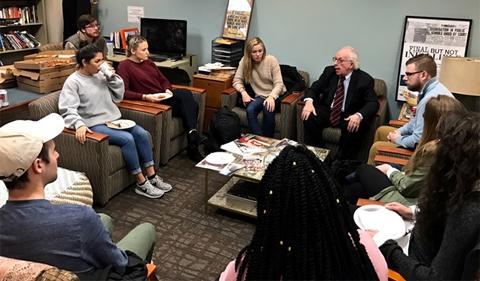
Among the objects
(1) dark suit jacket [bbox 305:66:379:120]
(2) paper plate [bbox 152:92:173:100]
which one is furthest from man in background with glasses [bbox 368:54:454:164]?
(2) paper plate [bbox 152:92:173:100]

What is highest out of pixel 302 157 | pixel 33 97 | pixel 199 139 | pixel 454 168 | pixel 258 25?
pixel 258 25

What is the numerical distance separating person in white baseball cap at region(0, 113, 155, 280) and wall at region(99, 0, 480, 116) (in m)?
3.43

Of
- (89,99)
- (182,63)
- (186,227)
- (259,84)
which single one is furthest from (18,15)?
(186,227)

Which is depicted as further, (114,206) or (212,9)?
(212,9)

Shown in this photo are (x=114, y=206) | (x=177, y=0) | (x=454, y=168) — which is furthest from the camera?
(x=177, y=0)

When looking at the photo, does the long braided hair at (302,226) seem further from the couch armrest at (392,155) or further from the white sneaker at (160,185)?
the white sneaker at (160,185)

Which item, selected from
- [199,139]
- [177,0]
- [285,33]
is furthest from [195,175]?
[177,0]

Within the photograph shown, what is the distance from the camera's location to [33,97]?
3658mm

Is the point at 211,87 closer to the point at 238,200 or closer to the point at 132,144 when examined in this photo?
the point at 132,144

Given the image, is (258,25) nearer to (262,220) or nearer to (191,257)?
(191,257)

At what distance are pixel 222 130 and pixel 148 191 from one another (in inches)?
37.1

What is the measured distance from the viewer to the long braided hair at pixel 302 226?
1.02 metres

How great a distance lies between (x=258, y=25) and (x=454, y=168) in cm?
355

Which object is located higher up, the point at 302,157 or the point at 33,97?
the point at 302,157
